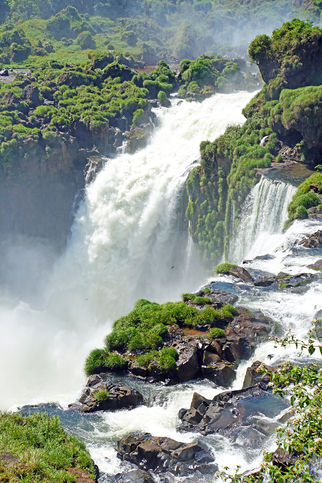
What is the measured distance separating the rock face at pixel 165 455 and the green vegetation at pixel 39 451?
1.46 meters

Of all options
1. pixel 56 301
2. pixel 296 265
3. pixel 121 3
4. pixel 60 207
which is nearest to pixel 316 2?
pixel 121 3

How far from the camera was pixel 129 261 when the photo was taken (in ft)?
153

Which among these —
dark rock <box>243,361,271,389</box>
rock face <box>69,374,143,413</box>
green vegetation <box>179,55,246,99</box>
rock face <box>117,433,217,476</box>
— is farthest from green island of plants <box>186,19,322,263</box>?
rock face <box>117,433,217,476</box>

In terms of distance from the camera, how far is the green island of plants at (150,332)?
21266 millimetres

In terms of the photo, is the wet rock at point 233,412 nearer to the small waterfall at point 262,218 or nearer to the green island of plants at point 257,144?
the small waterfall at point 262,218

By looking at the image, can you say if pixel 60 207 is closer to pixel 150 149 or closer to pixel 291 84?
pixel 150 149

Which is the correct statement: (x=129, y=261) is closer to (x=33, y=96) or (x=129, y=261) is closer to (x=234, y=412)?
(x=33, y=96)

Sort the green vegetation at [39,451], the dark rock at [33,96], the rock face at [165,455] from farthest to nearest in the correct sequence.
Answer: the dark rock at [33,96] < the rock face at [165,455] < the green vegetation at [39,451]

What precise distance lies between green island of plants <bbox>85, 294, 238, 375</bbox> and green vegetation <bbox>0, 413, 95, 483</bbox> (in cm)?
506

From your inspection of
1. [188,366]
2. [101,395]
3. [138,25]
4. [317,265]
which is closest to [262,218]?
Answer: [317,265]

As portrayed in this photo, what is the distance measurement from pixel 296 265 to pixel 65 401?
13610mm

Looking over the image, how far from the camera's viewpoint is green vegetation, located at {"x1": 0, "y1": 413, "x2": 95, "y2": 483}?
1223 centimetres

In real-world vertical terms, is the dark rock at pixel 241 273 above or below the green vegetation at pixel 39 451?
above

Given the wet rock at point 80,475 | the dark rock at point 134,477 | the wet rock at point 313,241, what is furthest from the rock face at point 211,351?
the wet rock at point 313,241
